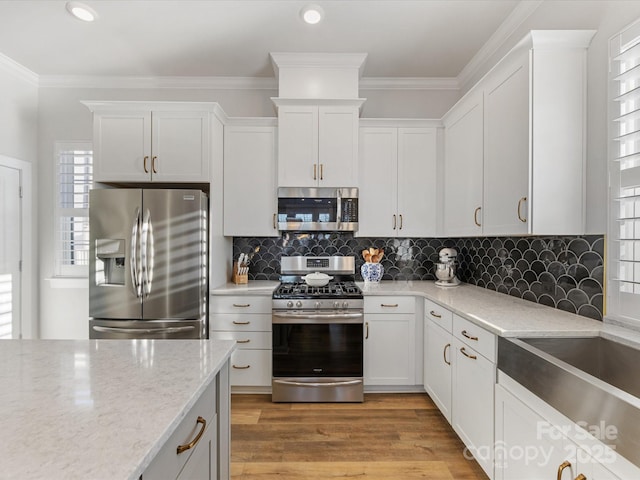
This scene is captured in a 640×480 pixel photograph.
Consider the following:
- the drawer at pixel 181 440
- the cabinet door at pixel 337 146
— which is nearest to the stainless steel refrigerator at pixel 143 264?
the cabinet door at pixel 337 146

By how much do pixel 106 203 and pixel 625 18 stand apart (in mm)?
3326

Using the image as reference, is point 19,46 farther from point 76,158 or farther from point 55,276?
point 55,276

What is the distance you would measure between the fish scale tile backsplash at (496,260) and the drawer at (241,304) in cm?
60

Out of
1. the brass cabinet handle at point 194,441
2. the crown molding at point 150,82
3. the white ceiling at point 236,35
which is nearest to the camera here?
the brass cabinet handle at point 194,441

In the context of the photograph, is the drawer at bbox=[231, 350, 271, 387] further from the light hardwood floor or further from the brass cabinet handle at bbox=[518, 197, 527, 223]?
the brass cabinet handle at bbox=[518, 197, 527, 223]

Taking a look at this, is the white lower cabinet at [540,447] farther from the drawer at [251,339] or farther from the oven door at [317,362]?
the drawer at [251,339]

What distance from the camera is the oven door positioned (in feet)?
8.78

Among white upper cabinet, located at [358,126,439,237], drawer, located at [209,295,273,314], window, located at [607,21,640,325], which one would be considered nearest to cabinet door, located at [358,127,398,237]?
white upper cabinet, located at [358,126,439,237]

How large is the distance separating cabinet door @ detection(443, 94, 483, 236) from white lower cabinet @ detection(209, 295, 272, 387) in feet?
5.59

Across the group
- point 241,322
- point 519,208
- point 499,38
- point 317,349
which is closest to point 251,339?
point 241,322

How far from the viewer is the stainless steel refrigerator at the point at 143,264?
259cm

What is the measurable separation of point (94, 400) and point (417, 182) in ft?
9.54

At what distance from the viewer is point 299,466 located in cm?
197

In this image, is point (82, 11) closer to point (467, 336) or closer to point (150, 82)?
point (150, 82)
